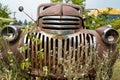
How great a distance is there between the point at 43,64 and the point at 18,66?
439 millimetres

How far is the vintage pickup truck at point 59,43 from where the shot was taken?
19.6ft

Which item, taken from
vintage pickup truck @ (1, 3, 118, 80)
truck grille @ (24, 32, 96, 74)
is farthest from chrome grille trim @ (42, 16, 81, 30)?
truck grille @ (24, 32, 96, 74)

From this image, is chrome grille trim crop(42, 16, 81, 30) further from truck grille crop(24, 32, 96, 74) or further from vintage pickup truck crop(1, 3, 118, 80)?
truck grille crop(24, 32, 96, 74)

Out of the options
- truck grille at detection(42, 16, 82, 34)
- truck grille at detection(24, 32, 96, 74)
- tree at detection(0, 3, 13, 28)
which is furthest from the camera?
tree at detection(0, 3, 13, 28)

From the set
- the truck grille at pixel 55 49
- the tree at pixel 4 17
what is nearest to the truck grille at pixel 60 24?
the truck grille at pixel 55 49

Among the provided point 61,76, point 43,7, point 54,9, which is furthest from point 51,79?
point 43,7

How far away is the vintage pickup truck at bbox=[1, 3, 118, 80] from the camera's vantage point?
19.6 ft

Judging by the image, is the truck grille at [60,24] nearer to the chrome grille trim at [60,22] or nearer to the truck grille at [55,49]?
the chrome grille trim at [60,22]

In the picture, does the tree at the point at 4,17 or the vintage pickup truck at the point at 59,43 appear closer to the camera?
the vintage pickup truck at the point at 59,43

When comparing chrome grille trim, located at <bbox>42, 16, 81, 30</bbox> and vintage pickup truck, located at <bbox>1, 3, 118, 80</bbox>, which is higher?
chrome grille trim, located at <bbox>42, 16, 81, 30</bbox>

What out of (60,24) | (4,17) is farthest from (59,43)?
(4,17)

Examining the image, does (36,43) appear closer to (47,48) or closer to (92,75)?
(47,48)

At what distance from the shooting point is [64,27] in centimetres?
617

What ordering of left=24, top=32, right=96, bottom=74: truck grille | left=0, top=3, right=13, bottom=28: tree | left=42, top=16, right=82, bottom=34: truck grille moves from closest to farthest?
left=24, top=32, right=96, bottom=74: truck grille, left=42, top=16, right=82, bottom=34: truck grille, left=0, top=3, right=13, bottom=28: tree
